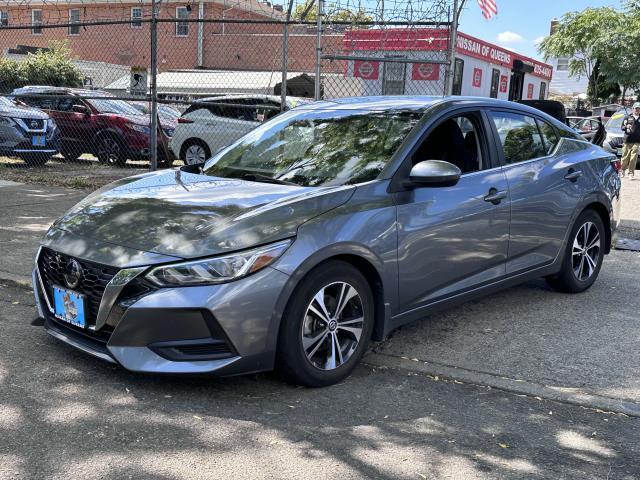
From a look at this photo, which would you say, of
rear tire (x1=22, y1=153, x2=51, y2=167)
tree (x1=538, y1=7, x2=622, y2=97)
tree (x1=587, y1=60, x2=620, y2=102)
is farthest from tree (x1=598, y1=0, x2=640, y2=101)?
rear tire (x1=22, y1=153, x2=51, y2=167)

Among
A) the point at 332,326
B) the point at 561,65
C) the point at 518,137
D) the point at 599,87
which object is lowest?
the point at 332,326

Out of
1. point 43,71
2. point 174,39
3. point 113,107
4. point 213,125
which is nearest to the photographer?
point 213,125

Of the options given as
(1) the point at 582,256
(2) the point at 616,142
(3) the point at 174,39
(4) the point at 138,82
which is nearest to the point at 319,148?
(1) the point at 582,256

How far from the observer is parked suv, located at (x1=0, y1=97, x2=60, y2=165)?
12.9m

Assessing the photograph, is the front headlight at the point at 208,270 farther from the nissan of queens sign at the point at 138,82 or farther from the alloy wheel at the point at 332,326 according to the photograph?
the nissan of queens sign at the point at 138,82

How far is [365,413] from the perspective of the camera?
140 inches

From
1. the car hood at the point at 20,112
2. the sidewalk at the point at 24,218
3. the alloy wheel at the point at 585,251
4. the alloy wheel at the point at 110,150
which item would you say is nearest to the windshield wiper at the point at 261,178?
the sidewalk at the point at 24,218

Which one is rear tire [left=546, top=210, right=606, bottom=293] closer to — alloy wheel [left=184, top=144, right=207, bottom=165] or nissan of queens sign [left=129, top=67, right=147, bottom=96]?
nissan of queens sign [left=129, top=67, right=147, bottom=96]

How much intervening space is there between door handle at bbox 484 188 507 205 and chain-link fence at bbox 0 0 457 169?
3451 mm

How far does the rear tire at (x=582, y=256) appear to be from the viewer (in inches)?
226

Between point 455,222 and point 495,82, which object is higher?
point 495,82

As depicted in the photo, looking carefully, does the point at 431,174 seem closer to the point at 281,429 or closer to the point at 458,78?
the point at 281,429

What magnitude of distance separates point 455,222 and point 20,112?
11016mm

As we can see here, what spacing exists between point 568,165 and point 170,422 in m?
3.86
